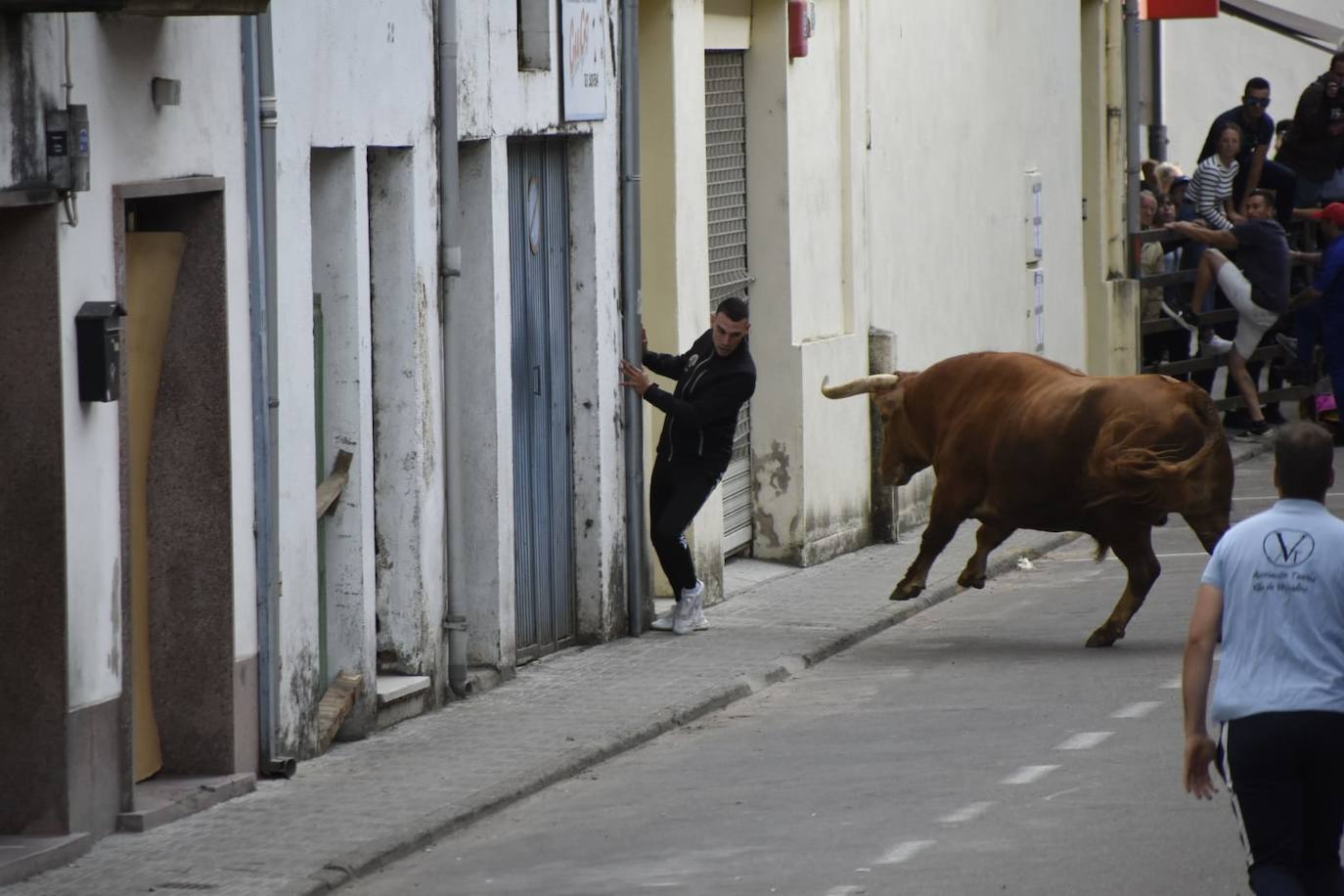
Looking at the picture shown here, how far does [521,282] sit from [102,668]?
15.2ft

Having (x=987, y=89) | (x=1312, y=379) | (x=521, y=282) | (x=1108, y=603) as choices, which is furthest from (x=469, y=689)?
(x=1312, y=379)

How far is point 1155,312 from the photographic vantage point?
80.0ft

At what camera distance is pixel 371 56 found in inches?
457

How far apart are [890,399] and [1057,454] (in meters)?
1.42

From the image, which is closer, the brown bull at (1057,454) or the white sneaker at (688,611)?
the brown bull at (1057,454)

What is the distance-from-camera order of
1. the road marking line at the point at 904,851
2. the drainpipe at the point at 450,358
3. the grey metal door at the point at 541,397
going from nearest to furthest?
the road marking line at the point at 904,851
the drainpipe at the point at 450,358
the grey metal door at the point at 541,397

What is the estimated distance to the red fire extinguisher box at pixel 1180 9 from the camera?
25.6 m

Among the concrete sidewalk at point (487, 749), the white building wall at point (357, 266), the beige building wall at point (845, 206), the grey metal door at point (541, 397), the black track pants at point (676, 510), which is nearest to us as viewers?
the concrete sidewalk at point (487, 749)

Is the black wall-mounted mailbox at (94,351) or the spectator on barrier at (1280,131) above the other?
the spectator on barrier at (1280,131)

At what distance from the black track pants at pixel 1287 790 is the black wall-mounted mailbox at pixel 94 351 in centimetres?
425

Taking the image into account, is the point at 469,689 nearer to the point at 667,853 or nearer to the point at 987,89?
the point at 667,853

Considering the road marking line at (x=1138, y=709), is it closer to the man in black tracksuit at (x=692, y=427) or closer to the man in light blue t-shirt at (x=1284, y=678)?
the man in black tracksuit at (x=692, y=427)

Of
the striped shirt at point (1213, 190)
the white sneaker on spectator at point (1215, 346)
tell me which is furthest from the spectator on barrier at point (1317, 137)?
the white sneaker on spectator at point (1215, 346)

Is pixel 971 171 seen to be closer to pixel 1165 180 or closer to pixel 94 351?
pixel 1165 180
